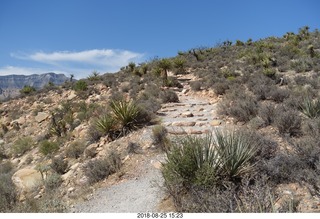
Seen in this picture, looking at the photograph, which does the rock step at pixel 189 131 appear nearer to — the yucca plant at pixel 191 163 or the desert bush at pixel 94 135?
the desert bush at pixel 94 135

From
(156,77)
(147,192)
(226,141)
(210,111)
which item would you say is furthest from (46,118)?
(226,141)

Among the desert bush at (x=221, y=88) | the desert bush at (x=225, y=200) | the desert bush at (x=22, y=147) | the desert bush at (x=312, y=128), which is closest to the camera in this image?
the desert bush at (x=225, y=200)

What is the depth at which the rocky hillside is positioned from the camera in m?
4.50

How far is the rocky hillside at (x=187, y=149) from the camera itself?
4.50m

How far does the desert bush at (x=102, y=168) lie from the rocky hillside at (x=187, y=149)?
3 cm

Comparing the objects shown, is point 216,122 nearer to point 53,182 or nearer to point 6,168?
point 53,182

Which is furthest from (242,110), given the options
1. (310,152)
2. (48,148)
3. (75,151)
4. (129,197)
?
(48,148)

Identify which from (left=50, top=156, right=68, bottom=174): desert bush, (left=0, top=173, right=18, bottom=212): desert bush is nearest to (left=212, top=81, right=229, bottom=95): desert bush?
(left=50, top=156, right=68, bottom=174): desert bush

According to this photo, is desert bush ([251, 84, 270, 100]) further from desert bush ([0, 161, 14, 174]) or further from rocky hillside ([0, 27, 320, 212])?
desert bush ([0, 161, 14, 174])

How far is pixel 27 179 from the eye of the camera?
7684 mm

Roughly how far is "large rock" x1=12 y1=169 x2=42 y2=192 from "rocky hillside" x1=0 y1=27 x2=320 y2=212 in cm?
4

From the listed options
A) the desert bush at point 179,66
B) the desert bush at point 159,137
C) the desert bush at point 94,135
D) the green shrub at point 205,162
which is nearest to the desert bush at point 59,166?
the desert bush at point 94,135

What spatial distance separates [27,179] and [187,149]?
5.22 m

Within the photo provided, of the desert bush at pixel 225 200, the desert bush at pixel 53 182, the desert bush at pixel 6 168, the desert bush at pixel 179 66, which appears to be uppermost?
the desert bush at pixel 179 66
